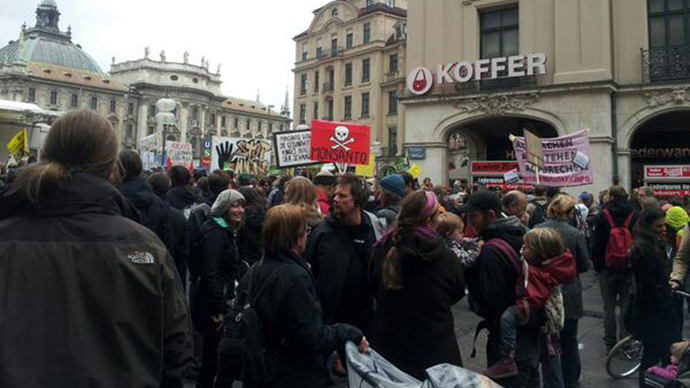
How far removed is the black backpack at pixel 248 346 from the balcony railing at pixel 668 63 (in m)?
17.7

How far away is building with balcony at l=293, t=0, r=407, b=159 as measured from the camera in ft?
179

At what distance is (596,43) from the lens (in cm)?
1645

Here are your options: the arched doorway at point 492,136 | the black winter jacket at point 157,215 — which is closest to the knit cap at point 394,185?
the black winter jacket at point 157,215

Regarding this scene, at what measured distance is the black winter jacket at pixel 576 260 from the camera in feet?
16.6

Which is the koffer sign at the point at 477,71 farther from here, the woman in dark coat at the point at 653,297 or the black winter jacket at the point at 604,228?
the woman in dark coat at the point at 653,297

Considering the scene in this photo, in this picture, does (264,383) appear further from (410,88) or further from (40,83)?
(40,83)

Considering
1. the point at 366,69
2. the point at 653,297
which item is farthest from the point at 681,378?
the point at 366,69

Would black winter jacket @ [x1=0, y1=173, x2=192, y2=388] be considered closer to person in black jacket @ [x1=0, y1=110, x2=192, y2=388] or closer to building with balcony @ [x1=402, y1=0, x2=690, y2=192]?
person in black jacket @ [x1=0, y1=110, x2=192, y2=388]

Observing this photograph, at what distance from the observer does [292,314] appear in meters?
2.83

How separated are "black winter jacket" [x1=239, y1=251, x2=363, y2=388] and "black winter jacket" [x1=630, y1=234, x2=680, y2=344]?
3.56 m

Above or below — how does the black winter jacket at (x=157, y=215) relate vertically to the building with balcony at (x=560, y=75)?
below

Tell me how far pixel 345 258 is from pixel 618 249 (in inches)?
171

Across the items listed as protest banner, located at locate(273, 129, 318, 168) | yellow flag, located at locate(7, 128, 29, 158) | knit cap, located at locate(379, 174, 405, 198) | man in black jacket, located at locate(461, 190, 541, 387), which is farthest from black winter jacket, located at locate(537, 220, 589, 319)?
yellow flag, located at locate(7, 128, 29, 158)

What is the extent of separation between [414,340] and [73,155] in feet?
7.63
